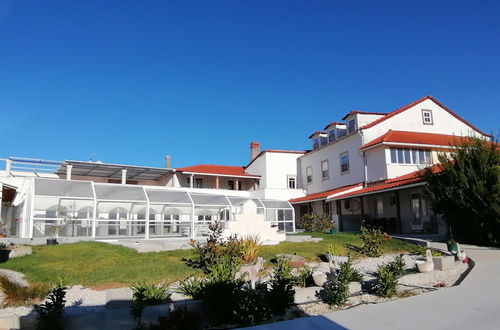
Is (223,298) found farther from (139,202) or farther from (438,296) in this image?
(139,202)

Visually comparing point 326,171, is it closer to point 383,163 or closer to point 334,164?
point 334,164

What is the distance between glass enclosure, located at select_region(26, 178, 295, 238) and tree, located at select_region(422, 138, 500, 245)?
37.1 ft

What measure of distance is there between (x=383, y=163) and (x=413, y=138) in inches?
127

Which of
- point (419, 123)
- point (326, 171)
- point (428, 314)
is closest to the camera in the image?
point (428, 314)

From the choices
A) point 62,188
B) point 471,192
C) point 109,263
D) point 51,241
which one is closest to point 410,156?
point 471,192

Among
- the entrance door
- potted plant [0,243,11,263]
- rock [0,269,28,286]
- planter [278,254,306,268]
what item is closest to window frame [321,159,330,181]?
the entrance door

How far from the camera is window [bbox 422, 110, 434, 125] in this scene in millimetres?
29438

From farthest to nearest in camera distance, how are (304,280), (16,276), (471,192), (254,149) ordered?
(254,149) → (471,192) → (16,276) → (304,280)

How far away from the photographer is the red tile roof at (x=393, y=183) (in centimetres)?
2002

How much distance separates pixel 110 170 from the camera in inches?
1334

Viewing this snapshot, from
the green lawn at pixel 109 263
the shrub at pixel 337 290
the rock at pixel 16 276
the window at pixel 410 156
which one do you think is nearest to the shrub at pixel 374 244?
the green lawn at pixel 109 263

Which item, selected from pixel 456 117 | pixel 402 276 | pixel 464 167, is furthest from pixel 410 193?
pixel 402 276

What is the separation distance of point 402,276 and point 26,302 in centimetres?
872

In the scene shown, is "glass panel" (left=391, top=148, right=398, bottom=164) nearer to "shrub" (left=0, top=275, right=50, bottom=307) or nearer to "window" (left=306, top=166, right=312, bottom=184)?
"window" (left=306, top=166, right=312, bottom=184)
